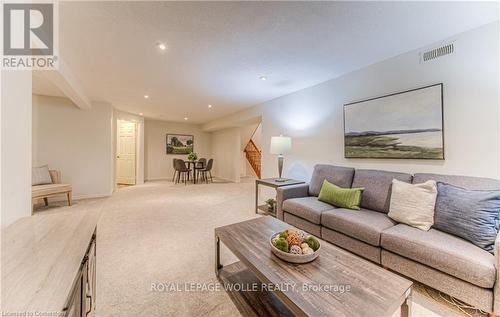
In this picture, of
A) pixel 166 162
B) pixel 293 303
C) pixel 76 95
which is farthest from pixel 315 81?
pixel 166 162

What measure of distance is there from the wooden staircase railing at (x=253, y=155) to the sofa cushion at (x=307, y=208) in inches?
222

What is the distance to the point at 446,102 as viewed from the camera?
2117mm

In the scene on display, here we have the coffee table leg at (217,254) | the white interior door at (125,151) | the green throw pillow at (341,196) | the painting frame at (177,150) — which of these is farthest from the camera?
the painting frame at (177,150)

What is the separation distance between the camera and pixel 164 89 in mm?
3799

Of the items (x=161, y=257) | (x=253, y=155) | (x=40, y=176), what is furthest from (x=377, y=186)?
(x=253, y=155)

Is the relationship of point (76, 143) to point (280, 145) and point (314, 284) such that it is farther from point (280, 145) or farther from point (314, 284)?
point (314, 284)

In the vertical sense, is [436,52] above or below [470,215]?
above

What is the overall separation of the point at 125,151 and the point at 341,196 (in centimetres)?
704

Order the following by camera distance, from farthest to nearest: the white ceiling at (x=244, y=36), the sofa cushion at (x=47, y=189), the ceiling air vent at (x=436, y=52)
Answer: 1. the sofa cushion at (x=47, y=189)
2. the ceiling air vent at (x=436, y=52)
3. the white ceiling at (x=244, y=36)

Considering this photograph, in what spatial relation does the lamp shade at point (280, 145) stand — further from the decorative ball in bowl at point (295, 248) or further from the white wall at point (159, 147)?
the white wall at point (159, 147)

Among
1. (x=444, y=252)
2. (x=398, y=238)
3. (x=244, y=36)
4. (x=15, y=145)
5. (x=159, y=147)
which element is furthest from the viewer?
(x=159, y=147)

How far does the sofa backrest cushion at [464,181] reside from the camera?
173 cm

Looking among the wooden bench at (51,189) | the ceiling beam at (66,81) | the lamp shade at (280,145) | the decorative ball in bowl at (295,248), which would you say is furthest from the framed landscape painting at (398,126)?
the wooden bench at (51,189)

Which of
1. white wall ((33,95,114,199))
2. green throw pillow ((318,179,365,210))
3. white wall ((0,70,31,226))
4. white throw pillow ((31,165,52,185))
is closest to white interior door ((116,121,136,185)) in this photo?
white wall ((33,95,114,199))
